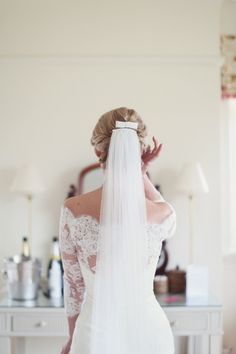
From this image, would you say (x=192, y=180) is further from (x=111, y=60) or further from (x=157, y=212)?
(x=157, y=212)

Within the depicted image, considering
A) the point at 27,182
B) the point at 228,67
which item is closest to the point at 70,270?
the point at 27,182

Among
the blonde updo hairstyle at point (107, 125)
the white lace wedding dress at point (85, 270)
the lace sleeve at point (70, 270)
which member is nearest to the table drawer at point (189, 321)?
the white lace wedding dress at point (85, 270)

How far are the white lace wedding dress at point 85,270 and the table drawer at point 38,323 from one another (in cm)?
88

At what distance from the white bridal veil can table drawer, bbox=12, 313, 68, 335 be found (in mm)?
972

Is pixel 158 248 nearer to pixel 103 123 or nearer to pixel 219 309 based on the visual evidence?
pixel 103 123

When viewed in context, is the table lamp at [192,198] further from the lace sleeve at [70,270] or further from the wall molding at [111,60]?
the lace sleeve at [70,270]

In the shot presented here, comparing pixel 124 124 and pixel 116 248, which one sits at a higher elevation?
pixel 124 124

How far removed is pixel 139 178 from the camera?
156cm

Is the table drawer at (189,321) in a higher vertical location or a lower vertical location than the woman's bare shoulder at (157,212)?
lower

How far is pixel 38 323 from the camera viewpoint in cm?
241

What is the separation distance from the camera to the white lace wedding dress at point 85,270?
4.97ft

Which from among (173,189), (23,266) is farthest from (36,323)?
(173,189)

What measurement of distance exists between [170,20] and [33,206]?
54.6 inches

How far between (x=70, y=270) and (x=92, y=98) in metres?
1.55
